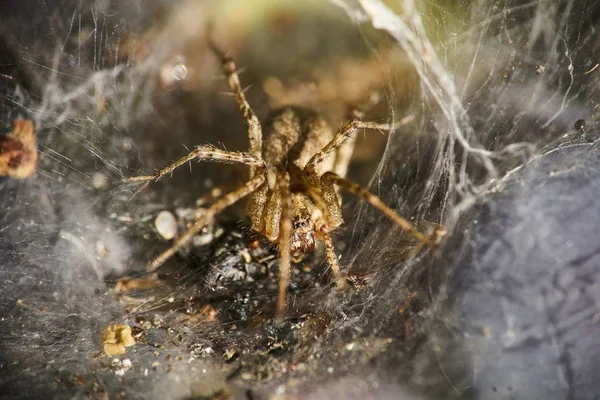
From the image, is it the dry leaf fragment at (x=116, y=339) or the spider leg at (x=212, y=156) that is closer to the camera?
the dry leaf fragment at (x=116, y=339)

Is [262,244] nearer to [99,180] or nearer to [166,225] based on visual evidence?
[166,225]

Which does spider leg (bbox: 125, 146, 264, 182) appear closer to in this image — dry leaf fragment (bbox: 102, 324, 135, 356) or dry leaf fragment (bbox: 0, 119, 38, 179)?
dry leaf fragment (bbox: 0, 119, 38, 179)

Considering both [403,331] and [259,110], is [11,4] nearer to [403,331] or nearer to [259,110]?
[259,110]

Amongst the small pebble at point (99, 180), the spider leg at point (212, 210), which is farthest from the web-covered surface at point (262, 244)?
the spider leg at point (212, 210)

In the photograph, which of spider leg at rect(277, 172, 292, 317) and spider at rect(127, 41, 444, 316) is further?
spider at rect(127, 41, 444, 316)

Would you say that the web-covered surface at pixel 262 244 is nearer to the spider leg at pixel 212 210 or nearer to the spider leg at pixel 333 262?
the spider leg at pixel 333 262

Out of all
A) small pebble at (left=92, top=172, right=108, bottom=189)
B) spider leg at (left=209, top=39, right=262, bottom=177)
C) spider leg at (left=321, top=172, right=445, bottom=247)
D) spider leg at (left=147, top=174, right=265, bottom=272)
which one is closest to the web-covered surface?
small pebble at (left=92, top=172, right=108, bottom=189)
